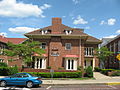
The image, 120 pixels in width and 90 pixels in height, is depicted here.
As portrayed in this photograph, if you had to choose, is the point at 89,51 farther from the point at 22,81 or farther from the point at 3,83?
the point at 3,83

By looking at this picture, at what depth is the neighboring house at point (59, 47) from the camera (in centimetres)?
3206

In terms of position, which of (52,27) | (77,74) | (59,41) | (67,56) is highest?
(52,27)

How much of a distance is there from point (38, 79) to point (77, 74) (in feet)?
31.0

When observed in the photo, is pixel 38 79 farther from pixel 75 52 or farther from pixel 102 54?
pixel 102 54

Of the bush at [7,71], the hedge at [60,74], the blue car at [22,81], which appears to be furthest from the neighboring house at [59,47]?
the blue car at [22,81]

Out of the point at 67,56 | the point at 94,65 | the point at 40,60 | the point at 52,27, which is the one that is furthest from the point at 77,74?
the point at 94,65

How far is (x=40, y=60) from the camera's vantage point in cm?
3259

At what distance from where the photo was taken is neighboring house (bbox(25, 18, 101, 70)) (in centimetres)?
3206

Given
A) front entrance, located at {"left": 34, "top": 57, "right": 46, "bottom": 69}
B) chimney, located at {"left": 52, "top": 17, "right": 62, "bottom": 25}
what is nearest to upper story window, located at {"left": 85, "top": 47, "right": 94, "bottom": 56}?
chimney, located at {"left": 52, "top": 17, "right": 62, "bottom": 25}

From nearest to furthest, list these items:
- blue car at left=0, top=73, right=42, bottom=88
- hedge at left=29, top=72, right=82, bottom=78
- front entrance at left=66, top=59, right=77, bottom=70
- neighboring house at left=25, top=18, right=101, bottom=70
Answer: blue car at left=0, top=73, right=42, bottom=88 < hedge at left=29, top=72, right=82, bottom=78 < front entrance at left=66, top=59, right=77, bottom=70 < neighboring house at left=25, top=18, right=101, bottom=70

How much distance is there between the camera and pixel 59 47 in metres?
32.5

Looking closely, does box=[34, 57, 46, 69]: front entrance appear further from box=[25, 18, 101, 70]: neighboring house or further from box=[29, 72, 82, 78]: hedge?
box=[29, 72, 82, 78]: hedge

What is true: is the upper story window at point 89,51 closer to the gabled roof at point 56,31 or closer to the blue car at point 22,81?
the gabled roof at point 56,31

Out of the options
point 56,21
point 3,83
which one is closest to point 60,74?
point 3,83
